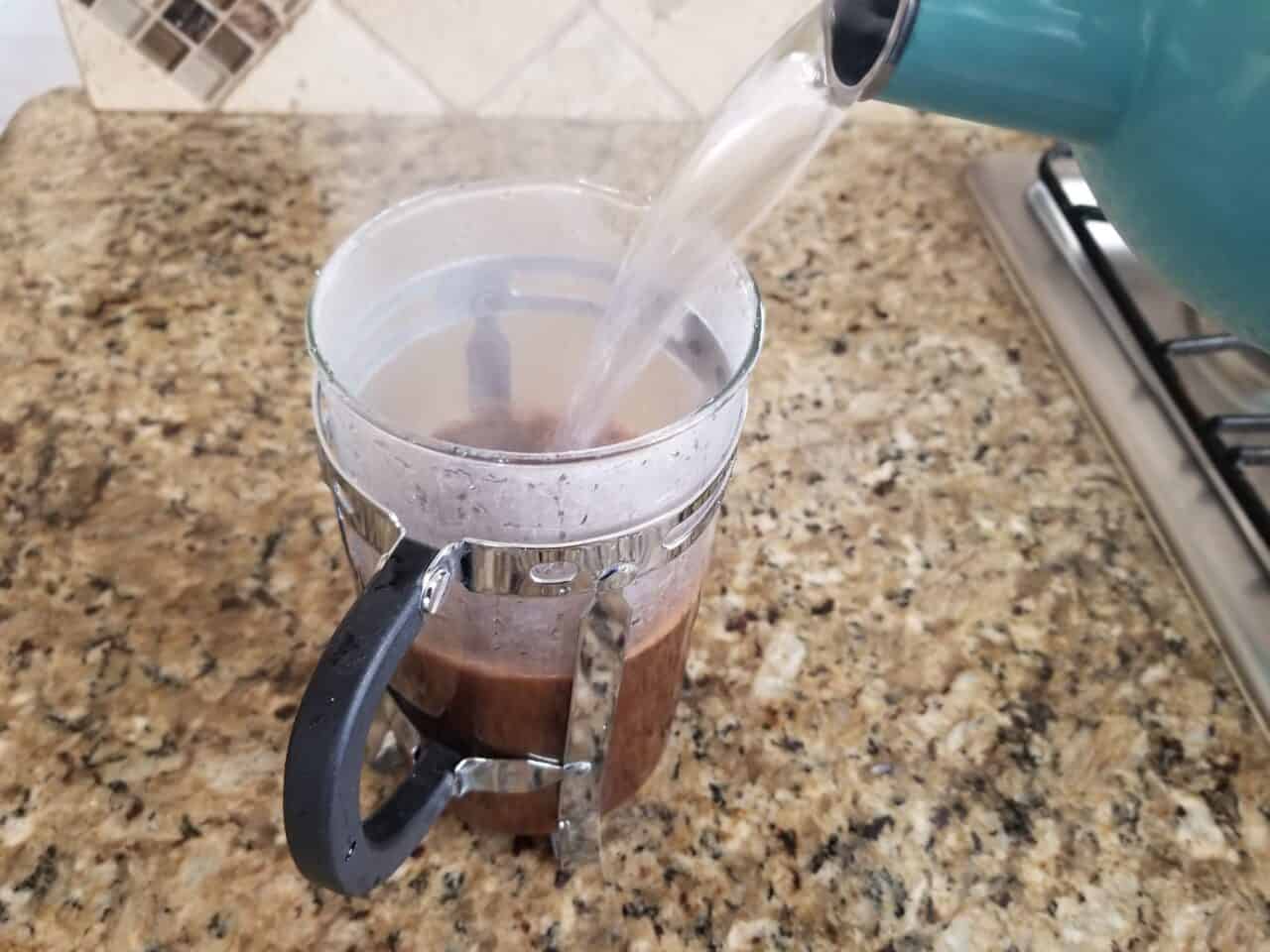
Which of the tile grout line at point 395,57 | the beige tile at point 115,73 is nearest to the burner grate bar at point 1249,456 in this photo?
the tile grout line at point 395,57

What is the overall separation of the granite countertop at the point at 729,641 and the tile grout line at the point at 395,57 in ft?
0.17

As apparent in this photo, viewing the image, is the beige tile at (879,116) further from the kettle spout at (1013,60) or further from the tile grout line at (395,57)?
the kettle spout at (1013,60)

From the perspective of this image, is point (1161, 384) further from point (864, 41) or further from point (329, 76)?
point (329, 76)

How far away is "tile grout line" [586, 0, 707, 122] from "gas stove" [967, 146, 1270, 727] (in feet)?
0.66

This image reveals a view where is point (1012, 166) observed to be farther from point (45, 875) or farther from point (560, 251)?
point (45, 875)

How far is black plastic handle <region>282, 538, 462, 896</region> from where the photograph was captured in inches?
9.8

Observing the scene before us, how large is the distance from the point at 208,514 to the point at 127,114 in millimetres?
361

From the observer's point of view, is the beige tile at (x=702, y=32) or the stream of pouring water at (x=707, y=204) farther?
the beige tile at (x=702, y=32)

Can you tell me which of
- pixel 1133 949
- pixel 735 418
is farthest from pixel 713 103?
pixel 1133 949

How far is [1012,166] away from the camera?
71 cm

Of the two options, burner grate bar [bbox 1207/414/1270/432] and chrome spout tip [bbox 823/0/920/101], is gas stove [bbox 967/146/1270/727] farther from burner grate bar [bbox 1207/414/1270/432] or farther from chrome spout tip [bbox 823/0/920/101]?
chrome spout tip [bbox 823/0/920/101]

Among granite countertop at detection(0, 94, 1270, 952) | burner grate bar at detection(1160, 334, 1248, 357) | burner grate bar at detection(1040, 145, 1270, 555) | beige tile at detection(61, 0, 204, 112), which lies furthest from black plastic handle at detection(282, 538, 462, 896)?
beige tile at detection(61, 0, 204, 112)

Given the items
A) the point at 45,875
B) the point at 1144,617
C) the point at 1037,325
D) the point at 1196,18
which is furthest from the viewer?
the point at 1037,325

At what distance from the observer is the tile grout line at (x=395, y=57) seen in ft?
2.10
